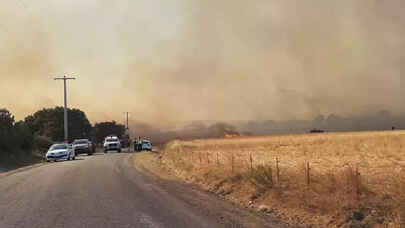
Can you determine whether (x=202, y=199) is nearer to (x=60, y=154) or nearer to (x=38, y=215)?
(x=38, y=215)

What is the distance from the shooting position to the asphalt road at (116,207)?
38.1ft

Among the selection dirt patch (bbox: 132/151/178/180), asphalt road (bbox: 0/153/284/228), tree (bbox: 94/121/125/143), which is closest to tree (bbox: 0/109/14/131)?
dirt patch (bbox: 132/151/178/180)

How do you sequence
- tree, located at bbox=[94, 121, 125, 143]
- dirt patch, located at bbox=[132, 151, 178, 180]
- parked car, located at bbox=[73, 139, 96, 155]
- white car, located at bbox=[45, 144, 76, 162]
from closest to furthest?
1. dirt patch, located at bbox=[132, 151, 178, 180]
2. white car, located at bbox=[45, 144, 76, 162]
3. parked car, located at bbox=[73, 139, 96, 155]
4. tree, located at bbox=[94, 121, 125, 143]

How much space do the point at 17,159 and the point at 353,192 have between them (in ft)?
130

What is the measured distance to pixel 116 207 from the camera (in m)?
14.1

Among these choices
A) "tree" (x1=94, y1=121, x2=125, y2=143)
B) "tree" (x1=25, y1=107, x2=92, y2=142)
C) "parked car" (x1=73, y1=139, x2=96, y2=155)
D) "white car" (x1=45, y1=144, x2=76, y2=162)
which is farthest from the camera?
"tree" (x1=94, y1=121, x2=125, y2=143)

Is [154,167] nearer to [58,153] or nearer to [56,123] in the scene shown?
[58,153]

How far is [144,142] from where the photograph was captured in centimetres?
8062

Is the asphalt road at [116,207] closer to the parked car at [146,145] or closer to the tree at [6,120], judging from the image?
the tree at [6,120]

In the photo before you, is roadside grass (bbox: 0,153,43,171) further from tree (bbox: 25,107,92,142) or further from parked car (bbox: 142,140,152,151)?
tree (bbox: 25,107,92,142)

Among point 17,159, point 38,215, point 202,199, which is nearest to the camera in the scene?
point 38,215

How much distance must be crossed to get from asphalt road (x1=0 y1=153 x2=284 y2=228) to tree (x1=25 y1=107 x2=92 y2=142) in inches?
4021

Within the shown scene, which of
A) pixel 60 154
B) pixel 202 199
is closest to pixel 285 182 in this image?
pixel 202 199

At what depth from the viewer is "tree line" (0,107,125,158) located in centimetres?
5100
